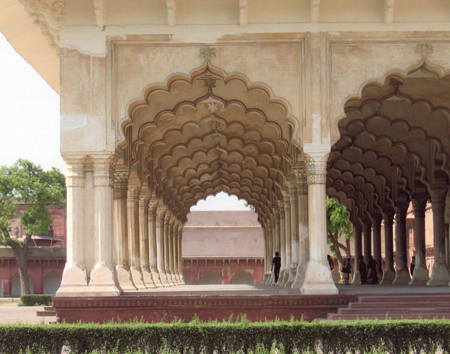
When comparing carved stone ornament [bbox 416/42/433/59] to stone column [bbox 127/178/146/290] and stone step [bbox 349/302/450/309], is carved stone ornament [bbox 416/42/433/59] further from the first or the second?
stone column [bbox 127/178/146/290]

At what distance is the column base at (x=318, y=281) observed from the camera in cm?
1205

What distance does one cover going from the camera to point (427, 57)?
12.6m

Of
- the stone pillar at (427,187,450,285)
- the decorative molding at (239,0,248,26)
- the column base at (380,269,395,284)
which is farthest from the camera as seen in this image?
the column base at (380,269,395,284)

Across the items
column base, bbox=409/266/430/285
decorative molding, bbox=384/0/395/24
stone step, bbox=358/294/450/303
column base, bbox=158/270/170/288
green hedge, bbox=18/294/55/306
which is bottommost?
green hedge, bbox=18/294/55/306

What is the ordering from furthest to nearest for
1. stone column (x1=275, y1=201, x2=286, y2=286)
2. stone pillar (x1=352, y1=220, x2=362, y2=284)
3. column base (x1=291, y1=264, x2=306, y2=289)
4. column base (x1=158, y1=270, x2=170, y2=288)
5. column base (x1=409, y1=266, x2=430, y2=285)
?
stone pillar (x1=352, y1=220, x2=362, y2=284) < column base (x1=158, y1=270, x2=170, y2=288) < stone column (x1=275, y1=201, x2=286, y2=286) < column base (x1=409, y1=266, x2=430, y2=285) < column base (x1=291, y1=264, x2=306, y2=289)

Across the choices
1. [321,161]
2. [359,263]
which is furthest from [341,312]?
[359,263]

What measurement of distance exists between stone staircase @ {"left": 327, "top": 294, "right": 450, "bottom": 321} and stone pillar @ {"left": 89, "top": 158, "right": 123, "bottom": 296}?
391 centimetres

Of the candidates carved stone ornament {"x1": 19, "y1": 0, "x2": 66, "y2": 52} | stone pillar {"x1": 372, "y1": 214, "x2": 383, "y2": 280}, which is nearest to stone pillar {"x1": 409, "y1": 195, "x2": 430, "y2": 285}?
stone pillar {"x1": 372, "y1": 214, "x2": 383, "y2": 280}

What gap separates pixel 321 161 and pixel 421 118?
613cm

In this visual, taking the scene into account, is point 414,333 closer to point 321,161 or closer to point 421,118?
point 321,161

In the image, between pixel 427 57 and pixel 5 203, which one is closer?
pixel 427 57

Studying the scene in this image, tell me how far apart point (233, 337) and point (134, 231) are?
9.86 m

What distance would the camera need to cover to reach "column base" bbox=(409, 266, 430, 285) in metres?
20.4

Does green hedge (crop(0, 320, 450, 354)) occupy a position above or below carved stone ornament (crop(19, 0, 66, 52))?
below
